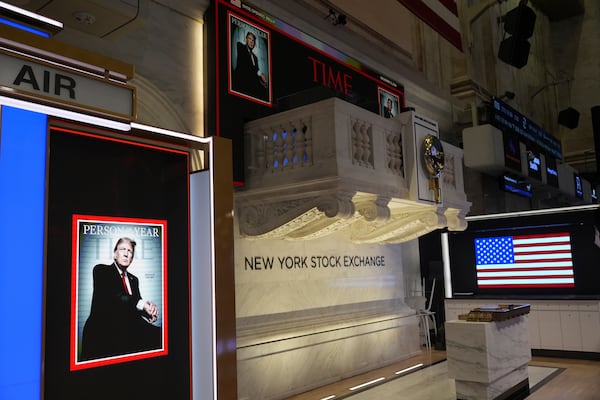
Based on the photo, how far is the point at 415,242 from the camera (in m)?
9.51

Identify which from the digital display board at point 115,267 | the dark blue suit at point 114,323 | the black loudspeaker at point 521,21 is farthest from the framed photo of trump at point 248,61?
the black loudspeaker at point 521,21

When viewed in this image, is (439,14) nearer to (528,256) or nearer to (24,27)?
(528,256)

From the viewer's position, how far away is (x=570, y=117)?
51.6 ft

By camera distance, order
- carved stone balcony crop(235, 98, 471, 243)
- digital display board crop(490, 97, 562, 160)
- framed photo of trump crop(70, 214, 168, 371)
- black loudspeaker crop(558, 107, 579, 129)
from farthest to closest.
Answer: black loudspeaker crop(558, 107, 579, 129) → digital display board crop(490, 97, 562, 160) → carved stone balcony crop(235, 98, 471, 243) → framed photo of trump crop(70, 214, 168, 371)

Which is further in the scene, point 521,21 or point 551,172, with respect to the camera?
point 551,172

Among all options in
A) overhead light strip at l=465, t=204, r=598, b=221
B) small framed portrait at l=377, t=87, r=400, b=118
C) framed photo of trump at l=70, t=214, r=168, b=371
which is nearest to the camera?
framed photo of trump at l=70, t=214, r=168, b=371

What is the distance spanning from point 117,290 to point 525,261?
7.76m

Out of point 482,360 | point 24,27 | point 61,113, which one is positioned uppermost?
point 24,27

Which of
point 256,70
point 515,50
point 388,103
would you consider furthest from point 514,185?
point 256,70

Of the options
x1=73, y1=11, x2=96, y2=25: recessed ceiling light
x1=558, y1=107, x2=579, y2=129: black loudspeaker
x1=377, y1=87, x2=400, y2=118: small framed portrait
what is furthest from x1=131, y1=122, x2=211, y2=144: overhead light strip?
x1=558, y1=107, x2=579, y2=129: black loudspeaker

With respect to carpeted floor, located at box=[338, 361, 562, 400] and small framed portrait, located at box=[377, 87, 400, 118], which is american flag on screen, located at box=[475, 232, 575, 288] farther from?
small framed portrait, located at box=[377, 87, 400, 118]

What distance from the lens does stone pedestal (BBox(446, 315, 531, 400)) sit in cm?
534

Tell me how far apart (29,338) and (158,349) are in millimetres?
635

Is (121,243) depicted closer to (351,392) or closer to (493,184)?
(351,392)
